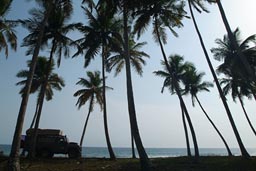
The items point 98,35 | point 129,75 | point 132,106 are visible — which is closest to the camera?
point 132,106

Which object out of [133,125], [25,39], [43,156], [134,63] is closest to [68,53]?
[25,39]

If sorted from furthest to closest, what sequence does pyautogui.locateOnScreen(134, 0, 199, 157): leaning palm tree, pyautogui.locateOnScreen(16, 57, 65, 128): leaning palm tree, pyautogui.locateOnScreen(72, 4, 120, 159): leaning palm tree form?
1. pyautogui.locateOnScreen(16, 57, 65, 128): leaning palm tree
2. pyautogui.locateOnScreen(72, 4, 120, 159): leaning palm tree
3. pyautogui.locateOnScreen(134, 0, 199, 157): leaning palm tree

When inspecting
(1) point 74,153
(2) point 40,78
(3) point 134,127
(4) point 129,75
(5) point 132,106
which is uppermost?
(2) point 40,78

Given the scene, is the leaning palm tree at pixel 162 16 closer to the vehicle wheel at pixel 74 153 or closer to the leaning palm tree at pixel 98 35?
the leaning palm tree at pixel 98 35

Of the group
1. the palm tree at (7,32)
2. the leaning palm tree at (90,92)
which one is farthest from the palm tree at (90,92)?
the palm tree at (7,32)

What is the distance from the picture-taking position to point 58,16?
27.6m

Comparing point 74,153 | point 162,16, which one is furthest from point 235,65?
point 74,153

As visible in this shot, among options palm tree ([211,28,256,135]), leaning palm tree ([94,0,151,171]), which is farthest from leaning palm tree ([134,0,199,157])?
palm tree ([211,28,256,135])

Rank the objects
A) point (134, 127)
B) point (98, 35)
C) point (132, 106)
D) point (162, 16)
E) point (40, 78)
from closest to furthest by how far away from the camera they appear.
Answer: point (134, 127), point (132, 106), point (162, 16), point (98, 35), point (40, 78)

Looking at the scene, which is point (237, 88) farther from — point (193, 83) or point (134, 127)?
point (134, 127)

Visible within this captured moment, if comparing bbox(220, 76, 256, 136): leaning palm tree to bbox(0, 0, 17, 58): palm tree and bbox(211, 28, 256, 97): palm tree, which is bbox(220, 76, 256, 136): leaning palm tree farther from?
bbox(0, 0, 17, 58): palm tree

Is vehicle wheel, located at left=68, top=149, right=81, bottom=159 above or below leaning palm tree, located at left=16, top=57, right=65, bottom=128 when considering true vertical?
below

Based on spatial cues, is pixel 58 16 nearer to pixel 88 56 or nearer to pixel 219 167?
pixel 88 56

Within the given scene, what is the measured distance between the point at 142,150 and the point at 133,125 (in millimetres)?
1635
